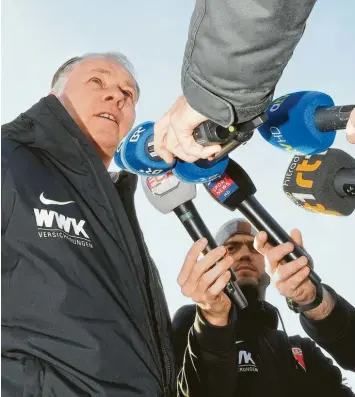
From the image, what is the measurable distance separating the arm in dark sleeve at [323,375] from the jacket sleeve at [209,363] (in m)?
0.78

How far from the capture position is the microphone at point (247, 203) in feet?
7.00

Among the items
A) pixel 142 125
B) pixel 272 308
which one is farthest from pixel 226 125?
pixel 272 308

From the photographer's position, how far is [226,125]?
3.17ft

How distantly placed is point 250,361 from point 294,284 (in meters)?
0.84

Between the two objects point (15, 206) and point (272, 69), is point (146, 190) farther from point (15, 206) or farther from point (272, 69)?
point (272, 69)

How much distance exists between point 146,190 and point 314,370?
59.8 inches

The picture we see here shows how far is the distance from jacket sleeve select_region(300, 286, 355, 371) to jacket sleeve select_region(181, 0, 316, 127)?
67.6 inches

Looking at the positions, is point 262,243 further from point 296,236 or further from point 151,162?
point 151,162

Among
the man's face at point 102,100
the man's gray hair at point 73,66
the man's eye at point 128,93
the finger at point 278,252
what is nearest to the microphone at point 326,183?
the finger at point 278,252

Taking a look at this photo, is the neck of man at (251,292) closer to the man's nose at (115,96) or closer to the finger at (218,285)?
the finger at (218,285)

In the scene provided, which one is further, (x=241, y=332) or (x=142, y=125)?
(x=241, y=332)

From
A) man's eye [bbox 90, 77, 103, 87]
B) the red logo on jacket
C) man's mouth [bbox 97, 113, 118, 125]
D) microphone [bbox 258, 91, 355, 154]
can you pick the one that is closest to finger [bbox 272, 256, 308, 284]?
microphone [bbox 258, 91, 355, 154]

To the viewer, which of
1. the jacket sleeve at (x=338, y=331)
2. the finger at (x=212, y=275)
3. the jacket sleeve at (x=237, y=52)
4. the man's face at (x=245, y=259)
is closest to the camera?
the jacket sleeve at (x=237, y=52)

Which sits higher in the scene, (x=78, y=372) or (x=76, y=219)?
(x=76, y=219)
